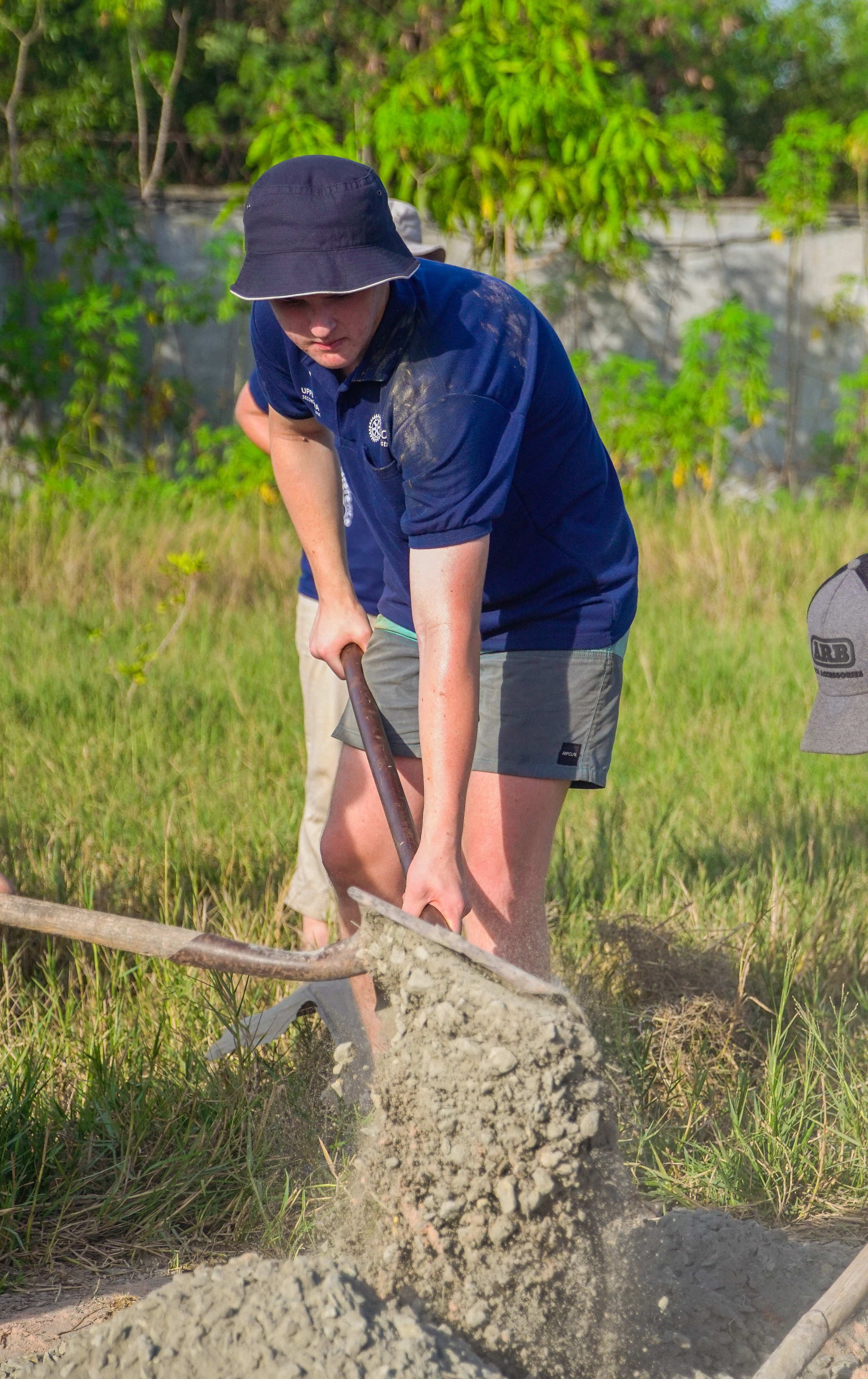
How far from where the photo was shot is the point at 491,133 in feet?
22.1

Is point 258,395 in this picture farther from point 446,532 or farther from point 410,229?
point 446,532

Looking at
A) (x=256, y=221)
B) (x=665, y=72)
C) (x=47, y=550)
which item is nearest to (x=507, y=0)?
(x=47, y=550)

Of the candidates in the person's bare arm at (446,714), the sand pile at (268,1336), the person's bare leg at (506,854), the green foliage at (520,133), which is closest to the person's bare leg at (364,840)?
the person's bare leg at (506,854)

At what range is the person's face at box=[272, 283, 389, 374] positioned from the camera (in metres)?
1.98

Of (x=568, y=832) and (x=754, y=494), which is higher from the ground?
(x=754, y=494)

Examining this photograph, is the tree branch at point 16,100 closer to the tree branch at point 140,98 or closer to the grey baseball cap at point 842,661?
the tree branch at point 140,98

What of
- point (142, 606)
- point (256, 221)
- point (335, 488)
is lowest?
point (142, 606)

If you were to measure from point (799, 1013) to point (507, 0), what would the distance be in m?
5.89

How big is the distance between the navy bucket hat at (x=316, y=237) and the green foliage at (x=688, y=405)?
575 cm

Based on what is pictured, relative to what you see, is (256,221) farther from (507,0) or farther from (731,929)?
(507,0)

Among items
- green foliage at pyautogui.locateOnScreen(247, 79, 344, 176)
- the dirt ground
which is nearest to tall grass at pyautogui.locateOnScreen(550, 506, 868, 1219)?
the dirt ground

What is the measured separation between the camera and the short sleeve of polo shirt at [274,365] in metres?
2.37

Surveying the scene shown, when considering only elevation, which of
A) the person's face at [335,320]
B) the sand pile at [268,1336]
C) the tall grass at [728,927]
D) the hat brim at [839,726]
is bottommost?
the tall grass at [728,927]

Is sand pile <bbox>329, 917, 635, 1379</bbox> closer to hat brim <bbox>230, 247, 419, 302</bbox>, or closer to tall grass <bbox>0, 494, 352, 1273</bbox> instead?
tall grass <bbox>0, 494, 352, 1273</bbox>
